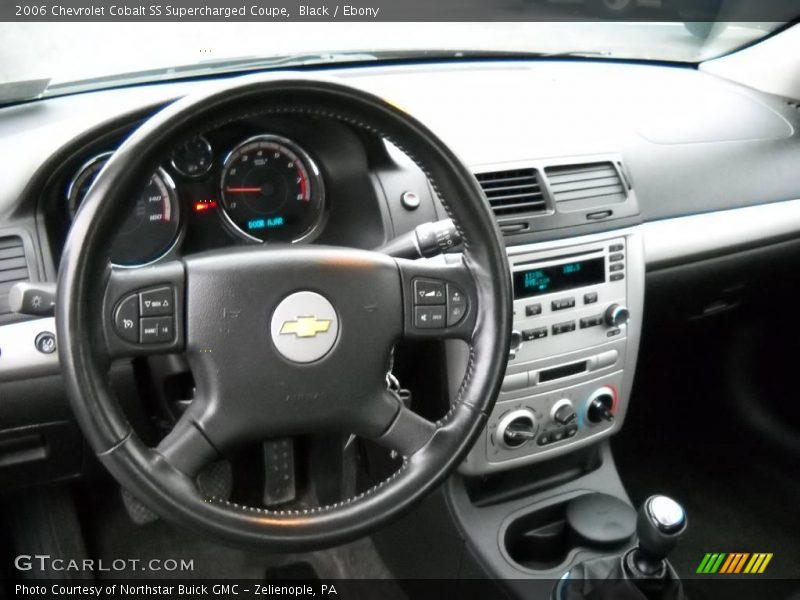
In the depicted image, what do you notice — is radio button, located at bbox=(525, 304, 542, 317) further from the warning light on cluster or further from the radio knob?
the warning light on cluster

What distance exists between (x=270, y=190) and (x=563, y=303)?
0.63 m

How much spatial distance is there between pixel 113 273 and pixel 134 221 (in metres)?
0.29

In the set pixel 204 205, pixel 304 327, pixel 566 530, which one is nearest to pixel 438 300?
pixel 304 327

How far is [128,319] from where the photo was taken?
3.42 ft

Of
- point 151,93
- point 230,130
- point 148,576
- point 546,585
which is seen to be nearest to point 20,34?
point 151,93

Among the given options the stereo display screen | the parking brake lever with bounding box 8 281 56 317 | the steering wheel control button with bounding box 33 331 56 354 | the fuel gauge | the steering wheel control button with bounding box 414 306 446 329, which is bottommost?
the stereo display screen

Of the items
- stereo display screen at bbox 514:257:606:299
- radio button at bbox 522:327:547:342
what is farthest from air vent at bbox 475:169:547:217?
radio button at bbox 522:327:547:342

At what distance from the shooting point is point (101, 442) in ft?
3.23

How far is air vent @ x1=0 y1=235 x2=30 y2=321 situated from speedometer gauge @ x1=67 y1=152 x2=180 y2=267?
11 cm

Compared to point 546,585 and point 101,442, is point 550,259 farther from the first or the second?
point 101,442

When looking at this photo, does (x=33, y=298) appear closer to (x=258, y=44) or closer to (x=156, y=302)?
(x=156, y=302)

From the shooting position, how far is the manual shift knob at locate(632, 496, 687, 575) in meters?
1.36

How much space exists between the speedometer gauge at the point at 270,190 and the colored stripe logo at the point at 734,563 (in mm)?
1375

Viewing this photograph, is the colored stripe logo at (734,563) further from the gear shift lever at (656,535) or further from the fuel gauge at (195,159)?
the fuel gauge at (195,159)
